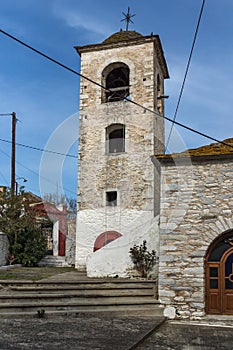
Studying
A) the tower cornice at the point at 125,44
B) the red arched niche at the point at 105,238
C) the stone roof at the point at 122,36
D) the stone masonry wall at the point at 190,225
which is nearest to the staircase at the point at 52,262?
the red arched niche at the point at 105,238

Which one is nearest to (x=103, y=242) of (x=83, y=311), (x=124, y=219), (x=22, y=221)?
(x=124, y=219)

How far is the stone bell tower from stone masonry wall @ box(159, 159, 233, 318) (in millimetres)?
5694

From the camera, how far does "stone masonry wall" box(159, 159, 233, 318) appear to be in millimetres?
7363

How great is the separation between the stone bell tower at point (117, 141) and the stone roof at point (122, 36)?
0.08 metres

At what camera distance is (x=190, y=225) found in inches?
299

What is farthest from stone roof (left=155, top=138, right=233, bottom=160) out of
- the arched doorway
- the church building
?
the arched doorway

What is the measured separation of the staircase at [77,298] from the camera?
7.18 m

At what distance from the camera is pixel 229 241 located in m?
7.53

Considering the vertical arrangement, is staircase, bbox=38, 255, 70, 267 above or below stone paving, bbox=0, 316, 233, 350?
above

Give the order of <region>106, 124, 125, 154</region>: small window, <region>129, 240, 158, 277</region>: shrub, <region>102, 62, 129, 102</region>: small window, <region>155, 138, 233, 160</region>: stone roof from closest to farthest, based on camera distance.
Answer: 1. <region>155, 138, 233, 160</region>: stone roof
2. <region>129, 240, 158, 277</region>: shrub
3. <region>106, 124, 125, 154</region>: small window
4. <region>102, 62, 129, 102</region>: small window

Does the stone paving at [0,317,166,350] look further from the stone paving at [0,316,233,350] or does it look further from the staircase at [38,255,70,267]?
the staircase at [38,255,70,267]

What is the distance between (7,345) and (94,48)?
44.7 feet

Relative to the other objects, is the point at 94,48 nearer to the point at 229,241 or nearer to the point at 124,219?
the point at 124,219

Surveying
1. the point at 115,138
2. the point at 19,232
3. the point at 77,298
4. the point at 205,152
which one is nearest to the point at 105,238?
the point at 19,232
